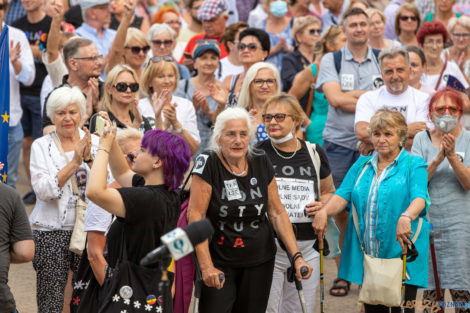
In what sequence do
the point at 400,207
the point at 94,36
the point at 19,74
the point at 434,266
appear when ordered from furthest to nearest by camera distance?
the point at 94,36
the point at 19,74
the point at 434,266
the point at 400,207

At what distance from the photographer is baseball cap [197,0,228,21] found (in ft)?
31.2

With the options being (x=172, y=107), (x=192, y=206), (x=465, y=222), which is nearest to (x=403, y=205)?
(x=465, y=222)

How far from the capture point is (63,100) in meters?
5.94

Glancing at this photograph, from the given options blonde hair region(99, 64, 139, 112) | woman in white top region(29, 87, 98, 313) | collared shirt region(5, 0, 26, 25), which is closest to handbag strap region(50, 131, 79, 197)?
woman in white top region(29, 87, 98, 313)

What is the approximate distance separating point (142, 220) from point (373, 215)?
1.94 metres

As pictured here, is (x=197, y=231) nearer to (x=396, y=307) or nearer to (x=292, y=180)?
(x=292, y=180)

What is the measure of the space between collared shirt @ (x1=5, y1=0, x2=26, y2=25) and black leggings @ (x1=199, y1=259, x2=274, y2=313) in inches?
254

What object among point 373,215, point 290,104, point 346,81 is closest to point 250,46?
point 346,81

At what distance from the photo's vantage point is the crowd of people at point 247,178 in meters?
4.55

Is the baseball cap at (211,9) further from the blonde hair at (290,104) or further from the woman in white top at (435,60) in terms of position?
the blonde hair at (290,104)

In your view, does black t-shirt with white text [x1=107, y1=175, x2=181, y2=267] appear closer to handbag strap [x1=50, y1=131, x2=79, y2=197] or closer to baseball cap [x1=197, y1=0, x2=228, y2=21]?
handbag strap [x1=50, y1=131, x2=79, y2=197]

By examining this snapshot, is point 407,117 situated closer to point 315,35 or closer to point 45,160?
point 315,35

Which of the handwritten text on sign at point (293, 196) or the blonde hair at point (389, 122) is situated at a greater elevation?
the blonde hair at point (389, 122)

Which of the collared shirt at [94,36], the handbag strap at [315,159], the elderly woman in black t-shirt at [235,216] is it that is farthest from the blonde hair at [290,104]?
the collared shirt at [94,36]
